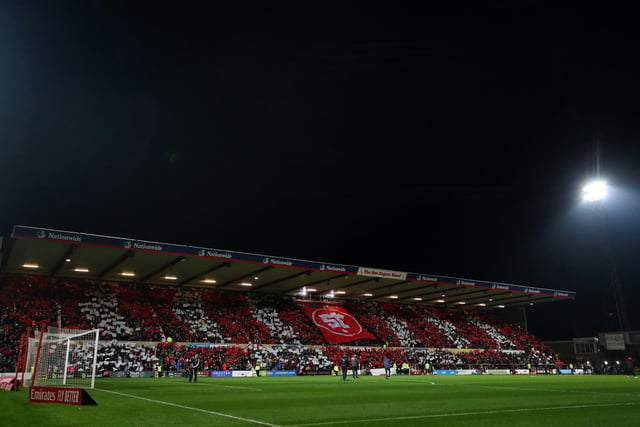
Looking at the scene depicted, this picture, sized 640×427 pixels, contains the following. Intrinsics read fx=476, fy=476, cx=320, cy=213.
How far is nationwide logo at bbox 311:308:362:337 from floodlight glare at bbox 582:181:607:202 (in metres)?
23.0

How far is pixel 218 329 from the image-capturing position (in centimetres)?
3797

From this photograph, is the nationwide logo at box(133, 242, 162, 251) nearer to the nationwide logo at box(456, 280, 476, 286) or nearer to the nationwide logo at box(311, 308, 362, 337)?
the nationwide logo at box(311, 308, 362, 337)

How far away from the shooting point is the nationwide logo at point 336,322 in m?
44.4

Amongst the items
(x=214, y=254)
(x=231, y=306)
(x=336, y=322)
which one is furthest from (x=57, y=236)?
(x=336, y=322)

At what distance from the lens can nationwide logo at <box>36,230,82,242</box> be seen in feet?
89.2

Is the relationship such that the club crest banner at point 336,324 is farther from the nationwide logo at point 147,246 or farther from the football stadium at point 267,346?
the nationwide logo at point 147,246

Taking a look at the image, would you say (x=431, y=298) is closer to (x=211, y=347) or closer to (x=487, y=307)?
(x=487, y=307)

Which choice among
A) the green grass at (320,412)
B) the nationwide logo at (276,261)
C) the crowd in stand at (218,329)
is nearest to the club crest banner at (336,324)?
the crowd in stand at (218,329)

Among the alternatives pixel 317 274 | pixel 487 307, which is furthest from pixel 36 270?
pixel 487 307

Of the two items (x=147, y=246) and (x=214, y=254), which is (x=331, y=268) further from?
(x=147, y=246)

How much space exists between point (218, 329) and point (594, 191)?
3250 cm

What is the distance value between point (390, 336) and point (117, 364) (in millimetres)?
25600

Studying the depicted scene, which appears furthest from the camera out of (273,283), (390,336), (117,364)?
(390,336)

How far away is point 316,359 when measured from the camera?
125ft
